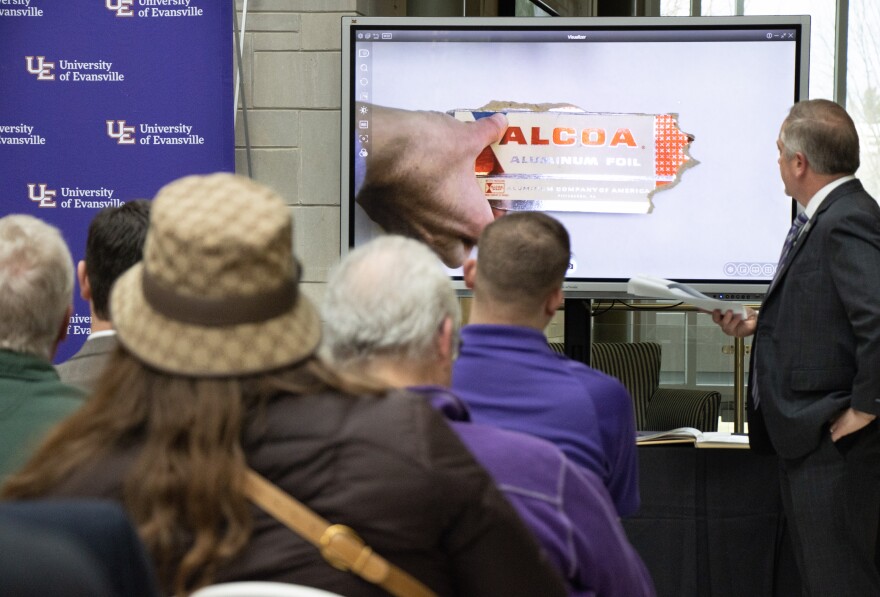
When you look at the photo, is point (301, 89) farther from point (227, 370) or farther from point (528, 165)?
point (227, 370)

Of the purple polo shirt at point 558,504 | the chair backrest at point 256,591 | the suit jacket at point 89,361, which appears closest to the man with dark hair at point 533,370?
the purple polo shirt at point 558,504

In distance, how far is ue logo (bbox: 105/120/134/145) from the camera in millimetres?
3861

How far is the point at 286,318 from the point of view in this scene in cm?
118

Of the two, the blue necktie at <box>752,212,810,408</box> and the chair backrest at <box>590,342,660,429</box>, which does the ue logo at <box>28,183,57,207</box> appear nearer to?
the blue necktie at <box>752,212,810,408</box>

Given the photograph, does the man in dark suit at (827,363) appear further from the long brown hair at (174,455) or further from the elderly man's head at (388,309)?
the long brown hair at (174,455)

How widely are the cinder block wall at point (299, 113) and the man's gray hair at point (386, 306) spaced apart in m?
2.61

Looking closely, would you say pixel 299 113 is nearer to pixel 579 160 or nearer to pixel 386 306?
pixel 579 160

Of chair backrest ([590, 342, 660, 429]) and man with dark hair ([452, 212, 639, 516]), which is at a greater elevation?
man with dark hair ([452, 212, 639, 516])

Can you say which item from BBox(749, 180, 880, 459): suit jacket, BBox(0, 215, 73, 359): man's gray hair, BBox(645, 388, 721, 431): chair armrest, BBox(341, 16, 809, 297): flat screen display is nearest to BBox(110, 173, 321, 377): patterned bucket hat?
BBox(0, 215, 73, 359): man's gray hair

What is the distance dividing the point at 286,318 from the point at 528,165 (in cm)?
274

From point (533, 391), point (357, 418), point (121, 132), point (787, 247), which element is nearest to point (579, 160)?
point (787, 247)

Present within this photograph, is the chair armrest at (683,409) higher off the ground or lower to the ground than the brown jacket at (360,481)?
lower

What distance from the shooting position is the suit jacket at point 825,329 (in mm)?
2852

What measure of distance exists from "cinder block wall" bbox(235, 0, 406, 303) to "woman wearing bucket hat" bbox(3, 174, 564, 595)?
116 inches
